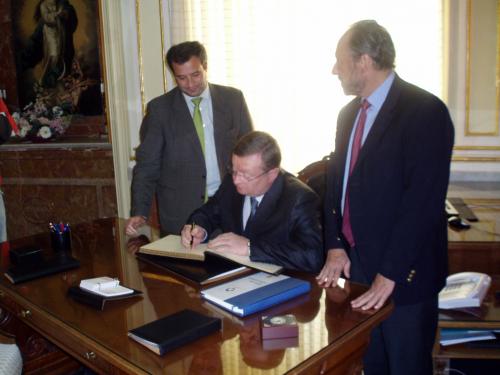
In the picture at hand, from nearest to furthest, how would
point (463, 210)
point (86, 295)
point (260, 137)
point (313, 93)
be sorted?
point (86, 295) → point (260, 137) → point (463, 210) → point (313, 93)

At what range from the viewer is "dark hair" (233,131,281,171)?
7.22 ft

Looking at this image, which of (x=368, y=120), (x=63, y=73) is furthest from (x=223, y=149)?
(x=63, y=73)

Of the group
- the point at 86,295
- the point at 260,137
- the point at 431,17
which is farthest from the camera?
the point at 431,17

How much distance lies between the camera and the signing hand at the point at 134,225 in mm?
2588

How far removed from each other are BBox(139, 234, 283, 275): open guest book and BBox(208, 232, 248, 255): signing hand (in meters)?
0.02

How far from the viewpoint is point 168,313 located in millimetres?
1655

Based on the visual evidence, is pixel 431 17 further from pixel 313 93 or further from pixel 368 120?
pixel 368 120

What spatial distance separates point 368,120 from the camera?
2023mm

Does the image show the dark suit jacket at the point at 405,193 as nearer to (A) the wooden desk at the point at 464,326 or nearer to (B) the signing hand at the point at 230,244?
(B) the signing hand at the point at 230,244

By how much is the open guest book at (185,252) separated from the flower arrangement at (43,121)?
3264 millimetres

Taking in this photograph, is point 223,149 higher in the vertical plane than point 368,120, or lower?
lower

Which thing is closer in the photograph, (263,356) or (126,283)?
(263,356)

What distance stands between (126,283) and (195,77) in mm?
1280

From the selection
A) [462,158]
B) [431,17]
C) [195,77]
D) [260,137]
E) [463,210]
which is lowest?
[463,210]
